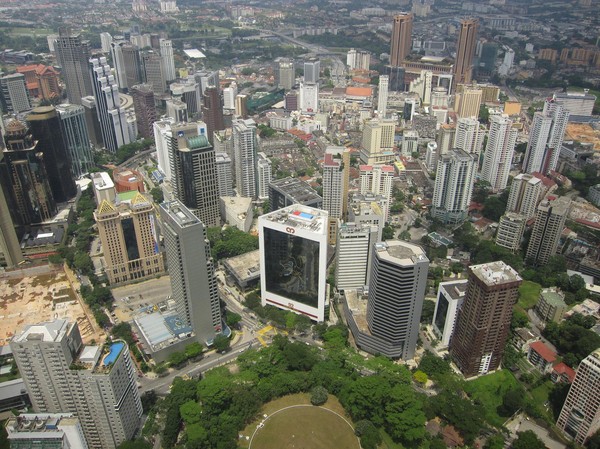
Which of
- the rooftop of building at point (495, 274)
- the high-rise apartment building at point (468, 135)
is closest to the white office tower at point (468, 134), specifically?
the high-rise apartment building at point (468, 135)

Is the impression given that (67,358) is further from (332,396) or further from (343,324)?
(343,324)

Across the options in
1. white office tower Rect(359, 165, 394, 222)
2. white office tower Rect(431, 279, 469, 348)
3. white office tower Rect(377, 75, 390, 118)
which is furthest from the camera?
white office tower Rect(377, 75, 390, 118)

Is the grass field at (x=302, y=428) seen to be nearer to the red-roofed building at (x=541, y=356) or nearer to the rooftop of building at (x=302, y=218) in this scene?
the rooftop of building at (x=302, y=218)

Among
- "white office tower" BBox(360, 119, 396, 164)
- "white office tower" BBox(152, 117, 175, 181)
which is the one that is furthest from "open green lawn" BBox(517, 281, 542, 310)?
"white office tower" BBox(152, 117, 175, 181)

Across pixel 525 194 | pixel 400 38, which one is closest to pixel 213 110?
pixel 525 194

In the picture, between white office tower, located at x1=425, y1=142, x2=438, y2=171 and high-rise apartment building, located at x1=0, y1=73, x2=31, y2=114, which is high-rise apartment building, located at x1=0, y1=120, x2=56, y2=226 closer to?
high-rise apartment building, located at x1=0, y1=73, x2=31, y2=114
